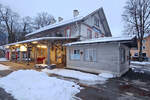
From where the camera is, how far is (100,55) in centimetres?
784

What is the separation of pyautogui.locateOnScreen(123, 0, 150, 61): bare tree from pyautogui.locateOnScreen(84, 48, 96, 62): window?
52.2ft

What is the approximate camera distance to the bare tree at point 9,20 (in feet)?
87.7

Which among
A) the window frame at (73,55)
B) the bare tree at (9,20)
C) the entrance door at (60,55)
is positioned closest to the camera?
the window frame at (73,55)

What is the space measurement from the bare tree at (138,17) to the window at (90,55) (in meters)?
15.9

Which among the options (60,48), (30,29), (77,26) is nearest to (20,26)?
(30,29)

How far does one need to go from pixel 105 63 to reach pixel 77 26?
21.5 feet

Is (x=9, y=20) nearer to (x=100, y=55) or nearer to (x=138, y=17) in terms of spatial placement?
(x=100, y=55)

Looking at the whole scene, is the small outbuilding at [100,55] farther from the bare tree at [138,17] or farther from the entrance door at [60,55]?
the bare tree at [138,17]

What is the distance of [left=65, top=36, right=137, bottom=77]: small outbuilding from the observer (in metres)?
6.95

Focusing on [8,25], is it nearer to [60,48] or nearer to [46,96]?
[60,48]

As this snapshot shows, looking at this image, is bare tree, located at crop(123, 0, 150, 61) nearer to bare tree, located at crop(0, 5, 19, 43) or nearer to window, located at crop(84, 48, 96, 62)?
window, located at crop(84, 48, 96, 62)

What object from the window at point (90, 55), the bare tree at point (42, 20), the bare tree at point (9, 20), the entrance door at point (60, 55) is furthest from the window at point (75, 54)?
the bare tree at point (42, 20)

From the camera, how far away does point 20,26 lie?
32.4 m

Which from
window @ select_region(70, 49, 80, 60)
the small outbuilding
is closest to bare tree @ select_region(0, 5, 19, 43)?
window @ select_region(70, 49, 80, 60)
